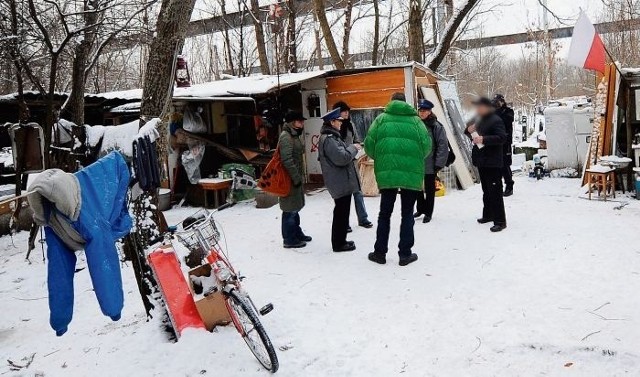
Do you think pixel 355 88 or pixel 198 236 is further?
pixel 355 88

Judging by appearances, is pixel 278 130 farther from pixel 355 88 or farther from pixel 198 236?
pixel 198 236

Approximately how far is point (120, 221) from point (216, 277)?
2.76ft

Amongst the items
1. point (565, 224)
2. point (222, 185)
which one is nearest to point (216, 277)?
point (565, 224)

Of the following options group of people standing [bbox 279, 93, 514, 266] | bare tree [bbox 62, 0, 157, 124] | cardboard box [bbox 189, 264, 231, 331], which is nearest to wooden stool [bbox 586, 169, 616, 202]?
group of people standing [bbox 279, 93, 514, 266]

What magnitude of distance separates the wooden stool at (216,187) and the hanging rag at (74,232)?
695 cm

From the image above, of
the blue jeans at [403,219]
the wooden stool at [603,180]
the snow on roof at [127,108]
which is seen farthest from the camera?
the snow on roof at [127,108]

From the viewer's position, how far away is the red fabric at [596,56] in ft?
28.8

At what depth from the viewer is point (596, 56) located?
8.87 meters

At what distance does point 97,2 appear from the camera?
777cm

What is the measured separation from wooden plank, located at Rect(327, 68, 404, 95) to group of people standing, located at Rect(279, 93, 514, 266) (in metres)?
3.05

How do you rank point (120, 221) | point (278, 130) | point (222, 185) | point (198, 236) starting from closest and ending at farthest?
point (120, 221) < point (198, 236) < point (222, 185) < point (278, 130)

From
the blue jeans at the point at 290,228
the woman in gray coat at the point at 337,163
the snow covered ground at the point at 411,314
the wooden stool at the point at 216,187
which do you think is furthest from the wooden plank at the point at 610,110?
the wooden stool at the point at 216,187

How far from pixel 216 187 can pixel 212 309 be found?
644 cm

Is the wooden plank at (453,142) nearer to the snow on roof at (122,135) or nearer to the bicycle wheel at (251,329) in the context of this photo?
the snow on roof at (122,135)
